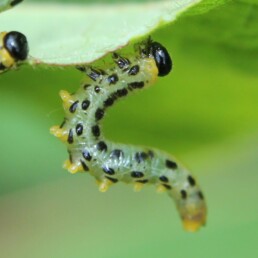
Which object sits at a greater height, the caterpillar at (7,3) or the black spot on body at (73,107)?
the caterpillar at (7,3)

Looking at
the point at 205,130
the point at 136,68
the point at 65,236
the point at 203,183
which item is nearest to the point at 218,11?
the point at 136,68

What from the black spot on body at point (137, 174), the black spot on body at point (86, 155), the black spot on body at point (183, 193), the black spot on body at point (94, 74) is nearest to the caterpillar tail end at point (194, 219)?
the black spot on body at point (183, 193)

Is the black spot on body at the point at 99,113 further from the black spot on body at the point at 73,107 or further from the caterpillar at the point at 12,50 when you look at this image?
the caterpillar at the point at 12,50

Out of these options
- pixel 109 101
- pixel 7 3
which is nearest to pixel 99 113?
pixel 109 101

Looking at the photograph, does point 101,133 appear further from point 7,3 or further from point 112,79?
point 7,3

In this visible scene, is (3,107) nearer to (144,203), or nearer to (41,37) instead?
(144,203)

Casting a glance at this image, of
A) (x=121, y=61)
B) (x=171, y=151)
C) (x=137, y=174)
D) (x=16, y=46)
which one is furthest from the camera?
(x=171, y=151)
